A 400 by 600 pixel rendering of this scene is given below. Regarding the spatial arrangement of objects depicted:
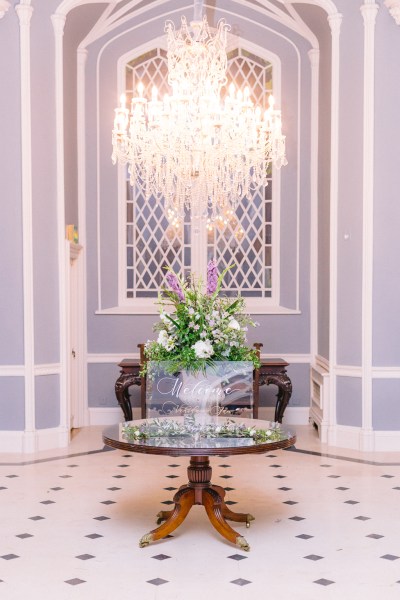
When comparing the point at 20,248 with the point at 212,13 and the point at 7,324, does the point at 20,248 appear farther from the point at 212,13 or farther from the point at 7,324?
the point at 212,13

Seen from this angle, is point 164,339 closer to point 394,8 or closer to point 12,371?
point 12,371

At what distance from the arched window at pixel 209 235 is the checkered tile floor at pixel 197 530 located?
2513 mm

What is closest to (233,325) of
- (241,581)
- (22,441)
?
(241,581)

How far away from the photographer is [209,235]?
9859 mm

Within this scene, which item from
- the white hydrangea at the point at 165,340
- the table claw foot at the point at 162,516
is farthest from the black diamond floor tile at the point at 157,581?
the white hydrangea at the point at 165,340

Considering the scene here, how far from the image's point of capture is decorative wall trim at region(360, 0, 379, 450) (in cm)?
808

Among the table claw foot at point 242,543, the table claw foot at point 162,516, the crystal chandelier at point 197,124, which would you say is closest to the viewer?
the table claw foot at point 242,543

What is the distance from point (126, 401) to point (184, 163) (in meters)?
2.96

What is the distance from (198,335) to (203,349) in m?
0.15

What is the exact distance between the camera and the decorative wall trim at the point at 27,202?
8047 millimetres

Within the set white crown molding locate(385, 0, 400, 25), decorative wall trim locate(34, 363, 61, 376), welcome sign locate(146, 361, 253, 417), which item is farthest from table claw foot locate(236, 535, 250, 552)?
white crown molding locate(385, 0, 400, 25)

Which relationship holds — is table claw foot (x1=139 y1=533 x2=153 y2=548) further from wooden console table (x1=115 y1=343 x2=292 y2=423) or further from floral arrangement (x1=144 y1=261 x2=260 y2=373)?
wooden console table (x1=115 y1=343 x2=292 y2=423)

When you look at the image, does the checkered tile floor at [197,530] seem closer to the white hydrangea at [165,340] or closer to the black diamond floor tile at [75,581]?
the black diamond floor tile at [75,581]

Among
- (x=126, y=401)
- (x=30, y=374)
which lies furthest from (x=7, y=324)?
(x=126, y=401)
